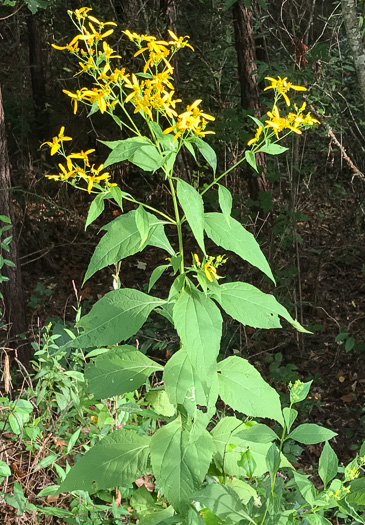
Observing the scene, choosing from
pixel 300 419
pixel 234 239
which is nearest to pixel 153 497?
pixel 234 239

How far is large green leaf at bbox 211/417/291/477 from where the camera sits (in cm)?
199

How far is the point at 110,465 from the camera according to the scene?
6.26ft

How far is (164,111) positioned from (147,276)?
203 inches

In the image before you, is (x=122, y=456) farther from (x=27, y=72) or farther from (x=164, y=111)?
(x=27, y=72)

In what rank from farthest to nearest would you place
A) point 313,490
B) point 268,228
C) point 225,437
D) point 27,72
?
point 27,72 → point 268,228 → point 225,437 → point 313,490

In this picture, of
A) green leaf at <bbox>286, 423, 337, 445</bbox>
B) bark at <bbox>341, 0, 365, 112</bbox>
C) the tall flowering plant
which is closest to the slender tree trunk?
bark at <bbox>341, 0, 365, 112</bbox>

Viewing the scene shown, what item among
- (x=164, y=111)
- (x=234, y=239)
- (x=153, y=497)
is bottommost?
(x=153, y=497)

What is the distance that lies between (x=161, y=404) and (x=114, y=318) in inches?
13.9

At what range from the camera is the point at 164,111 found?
70.6 inches

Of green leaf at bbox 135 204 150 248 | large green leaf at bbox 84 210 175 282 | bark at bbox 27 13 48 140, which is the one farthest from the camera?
bark at bbox 27 13 48 140

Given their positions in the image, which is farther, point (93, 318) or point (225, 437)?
point (225, 437)

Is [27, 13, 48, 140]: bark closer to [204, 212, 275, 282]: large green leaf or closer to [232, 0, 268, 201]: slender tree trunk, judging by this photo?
[232, 0, 268, 201]: slender tree trunk

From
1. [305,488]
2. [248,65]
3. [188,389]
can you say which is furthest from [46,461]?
[248,65]

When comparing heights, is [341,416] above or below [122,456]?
below
